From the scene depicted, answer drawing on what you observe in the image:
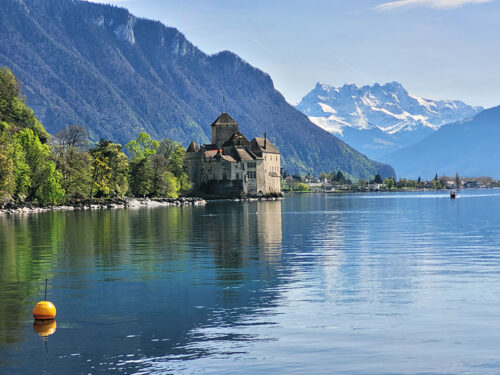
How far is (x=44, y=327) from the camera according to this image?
2359 centimetres

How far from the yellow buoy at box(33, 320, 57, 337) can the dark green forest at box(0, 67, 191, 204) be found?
73.4 meters

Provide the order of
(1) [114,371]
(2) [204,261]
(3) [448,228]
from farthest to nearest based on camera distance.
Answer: (3) [448,228] → (2) [204,261] → (1) [114,371]

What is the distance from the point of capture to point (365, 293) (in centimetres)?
3011

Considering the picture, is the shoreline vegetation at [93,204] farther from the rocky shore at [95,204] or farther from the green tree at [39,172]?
the green tree at [39,172]

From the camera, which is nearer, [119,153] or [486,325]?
[486,325]

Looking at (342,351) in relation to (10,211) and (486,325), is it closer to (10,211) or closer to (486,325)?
(486,325)

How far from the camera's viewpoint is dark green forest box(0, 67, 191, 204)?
357 feet

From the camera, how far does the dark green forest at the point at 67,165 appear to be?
10894 centimetres

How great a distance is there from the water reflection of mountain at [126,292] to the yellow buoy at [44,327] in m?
0.30

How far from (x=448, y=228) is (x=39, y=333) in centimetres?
5669

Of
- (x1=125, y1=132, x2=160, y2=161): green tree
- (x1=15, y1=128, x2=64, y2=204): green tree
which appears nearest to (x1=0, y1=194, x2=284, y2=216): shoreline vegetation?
(x1=15, y1=128, x2=64, y2=204): green tree

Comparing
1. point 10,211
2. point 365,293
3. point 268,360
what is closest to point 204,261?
point 365,293

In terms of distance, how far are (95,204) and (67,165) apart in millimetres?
9380

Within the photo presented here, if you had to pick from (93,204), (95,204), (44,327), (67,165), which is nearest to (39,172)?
(67,165)
